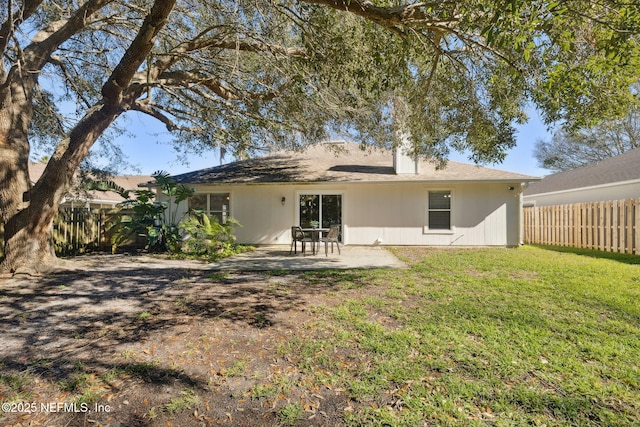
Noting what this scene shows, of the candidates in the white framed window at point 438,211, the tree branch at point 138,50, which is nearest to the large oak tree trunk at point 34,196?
the tree branch at point 138,50

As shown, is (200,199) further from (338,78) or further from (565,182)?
(565,182)

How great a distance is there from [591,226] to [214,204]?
46.9 feet

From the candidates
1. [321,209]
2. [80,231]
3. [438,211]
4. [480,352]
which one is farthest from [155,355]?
[438,211]

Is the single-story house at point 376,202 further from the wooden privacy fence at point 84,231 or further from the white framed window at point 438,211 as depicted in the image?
the wooden privacy fence at point 84,231

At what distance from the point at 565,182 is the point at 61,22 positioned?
23.2m

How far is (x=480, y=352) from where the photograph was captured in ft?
10.7

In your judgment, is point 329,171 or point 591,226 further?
point 329,171

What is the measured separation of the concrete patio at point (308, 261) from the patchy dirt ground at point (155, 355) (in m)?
1.95

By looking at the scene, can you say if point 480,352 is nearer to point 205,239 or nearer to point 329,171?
point 205,239

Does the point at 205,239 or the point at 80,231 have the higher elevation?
the point at 80,231

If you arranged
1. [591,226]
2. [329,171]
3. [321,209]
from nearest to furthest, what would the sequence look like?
1. [591,226]
2. [321,209]
3. [329,171]

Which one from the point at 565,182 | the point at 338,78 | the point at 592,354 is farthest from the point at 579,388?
the point at 565,182

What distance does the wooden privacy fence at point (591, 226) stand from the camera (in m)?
9.77

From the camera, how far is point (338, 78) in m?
5.59
